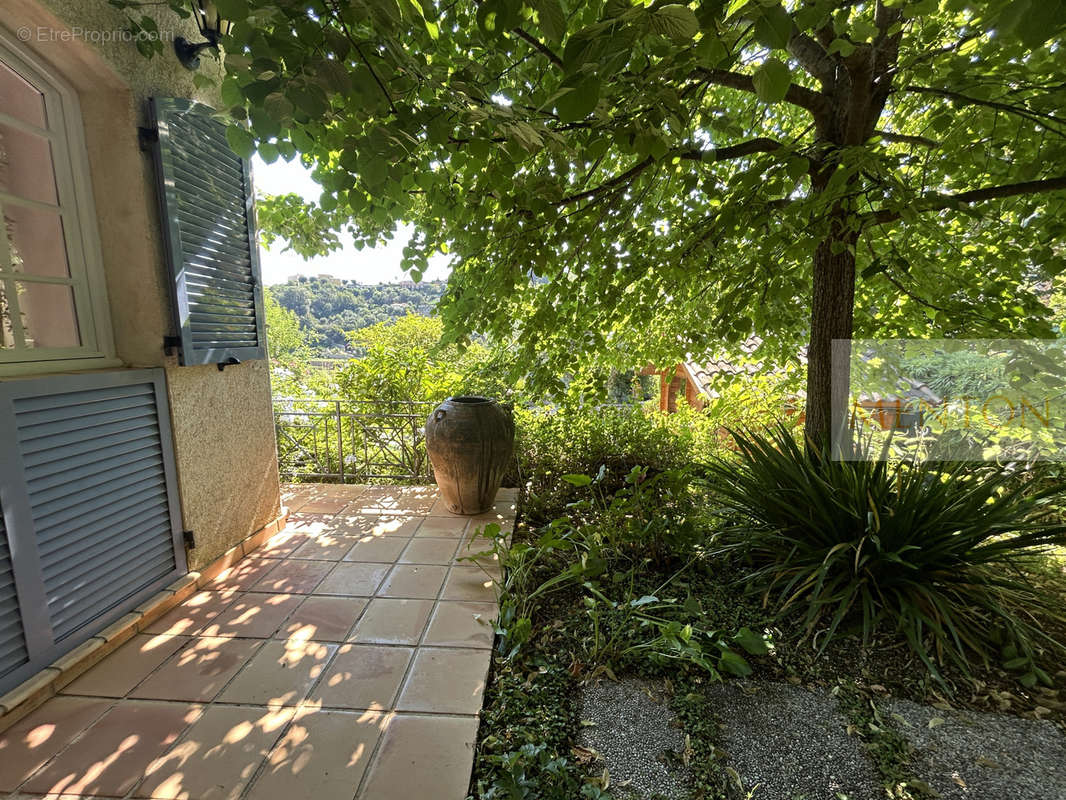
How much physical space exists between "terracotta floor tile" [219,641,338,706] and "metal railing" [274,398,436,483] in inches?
104

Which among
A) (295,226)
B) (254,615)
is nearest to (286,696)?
(254,615)

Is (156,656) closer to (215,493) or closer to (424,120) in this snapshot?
(215,493)

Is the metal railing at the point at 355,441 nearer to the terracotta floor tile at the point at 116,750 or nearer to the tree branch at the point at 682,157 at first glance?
the tree branch at the point at 682,157

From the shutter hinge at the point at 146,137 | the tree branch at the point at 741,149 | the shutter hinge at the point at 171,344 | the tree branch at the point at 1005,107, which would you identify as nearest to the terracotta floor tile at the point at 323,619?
the shutter hinge at the point at 171,344

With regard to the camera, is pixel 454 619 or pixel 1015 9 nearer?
pixel 1015 9

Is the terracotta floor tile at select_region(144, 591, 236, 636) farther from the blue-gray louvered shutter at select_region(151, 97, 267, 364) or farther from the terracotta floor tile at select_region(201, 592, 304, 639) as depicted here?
the blue-gray louvered shutter at select_region(151, 97, 267, 364)

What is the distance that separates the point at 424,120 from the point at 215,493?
8.06 ft

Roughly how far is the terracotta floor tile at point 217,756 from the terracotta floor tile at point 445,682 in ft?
1.49

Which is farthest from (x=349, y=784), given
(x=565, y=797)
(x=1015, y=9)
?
(x=1015, y=9)

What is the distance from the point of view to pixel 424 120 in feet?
4.51

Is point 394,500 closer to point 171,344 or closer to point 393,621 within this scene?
point 393,621

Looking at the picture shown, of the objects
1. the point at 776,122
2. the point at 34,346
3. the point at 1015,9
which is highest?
the point at 776,122

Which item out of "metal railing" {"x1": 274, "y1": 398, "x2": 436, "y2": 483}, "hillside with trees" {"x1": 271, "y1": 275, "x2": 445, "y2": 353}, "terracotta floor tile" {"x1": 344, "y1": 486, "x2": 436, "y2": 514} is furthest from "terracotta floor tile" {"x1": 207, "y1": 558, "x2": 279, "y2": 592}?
"hillside with trees" {"x1": 271, "y1": 275, "x2": 445, "y2": 353}

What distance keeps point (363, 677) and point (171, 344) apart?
185cm
